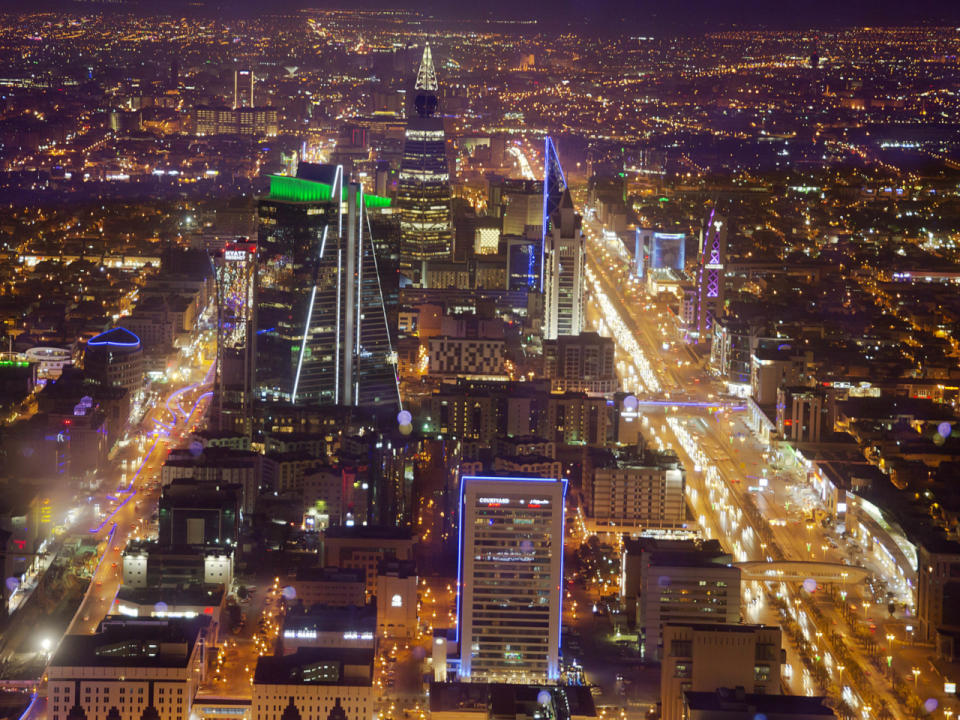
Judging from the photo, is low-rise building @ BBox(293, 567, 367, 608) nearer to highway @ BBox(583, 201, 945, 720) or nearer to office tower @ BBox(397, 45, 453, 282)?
highway @ BBox(583, 201, 945, 720)

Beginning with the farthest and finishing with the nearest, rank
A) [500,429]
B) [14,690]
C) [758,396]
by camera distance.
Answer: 1. [758,396]
2. [500,429]
3. [14,690]

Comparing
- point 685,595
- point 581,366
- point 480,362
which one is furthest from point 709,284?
point 685,595

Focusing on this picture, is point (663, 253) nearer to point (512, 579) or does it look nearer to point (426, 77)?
point (426, 77)

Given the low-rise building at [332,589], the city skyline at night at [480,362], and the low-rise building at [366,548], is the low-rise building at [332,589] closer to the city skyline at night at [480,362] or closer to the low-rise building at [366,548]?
the city skyline at night at [480,362]

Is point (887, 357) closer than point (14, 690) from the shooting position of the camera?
No

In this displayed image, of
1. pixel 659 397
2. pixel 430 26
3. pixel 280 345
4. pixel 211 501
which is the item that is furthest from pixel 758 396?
pixel 430 26

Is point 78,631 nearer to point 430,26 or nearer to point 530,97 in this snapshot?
point 430,26

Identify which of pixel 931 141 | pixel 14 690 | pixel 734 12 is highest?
pixel 734 12

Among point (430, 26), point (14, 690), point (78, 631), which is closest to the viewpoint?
point (14, 690)

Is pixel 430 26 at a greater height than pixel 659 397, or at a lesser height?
greater
